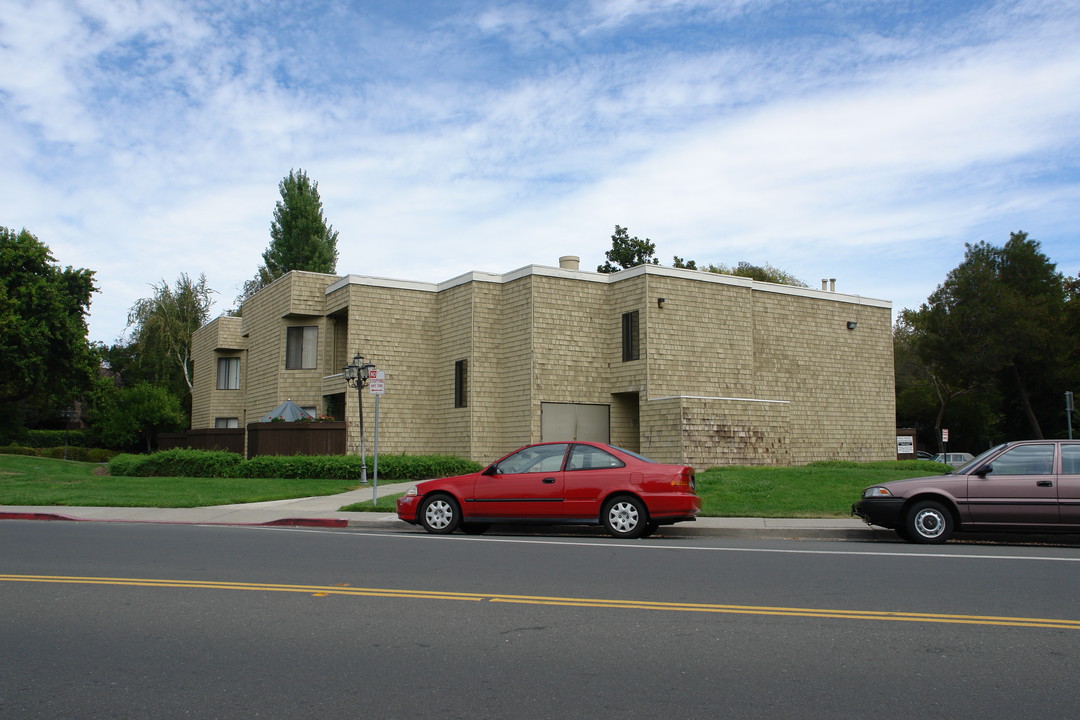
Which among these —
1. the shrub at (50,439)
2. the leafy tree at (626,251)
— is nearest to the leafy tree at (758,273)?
the leafy tree at (626,251)

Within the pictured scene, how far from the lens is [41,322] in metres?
37.2

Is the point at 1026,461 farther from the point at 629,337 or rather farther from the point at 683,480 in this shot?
the point at 629,337

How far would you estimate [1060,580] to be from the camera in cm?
888

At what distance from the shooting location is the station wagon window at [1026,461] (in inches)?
483

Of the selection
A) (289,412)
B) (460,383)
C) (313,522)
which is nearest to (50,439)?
(289,412)

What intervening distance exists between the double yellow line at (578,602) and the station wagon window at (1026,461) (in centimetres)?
587

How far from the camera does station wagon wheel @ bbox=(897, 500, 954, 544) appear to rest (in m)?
12.2

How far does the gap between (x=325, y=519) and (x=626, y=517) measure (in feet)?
18.4

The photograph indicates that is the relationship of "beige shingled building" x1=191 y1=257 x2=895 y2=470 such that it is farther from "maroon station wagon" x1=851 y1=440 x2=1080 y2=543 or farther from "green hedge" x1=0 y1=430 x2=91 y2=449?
"green hedge" x1=0 y1=430 x2=91 y2=449

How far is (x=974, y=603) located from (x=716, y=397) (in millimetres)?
20356

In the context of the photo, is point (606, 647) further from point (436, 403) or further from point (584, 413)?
point (436, 403)

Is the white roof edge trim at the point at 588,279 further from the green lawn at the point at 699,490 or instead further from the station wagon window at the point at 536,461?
the station wagon window at the point at 536,461

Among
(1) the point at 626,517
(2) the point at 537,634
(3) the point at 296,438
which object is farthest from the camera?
(3) the point at 296,438

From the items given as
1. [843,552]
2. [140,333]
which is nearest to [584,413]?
[843,552]
